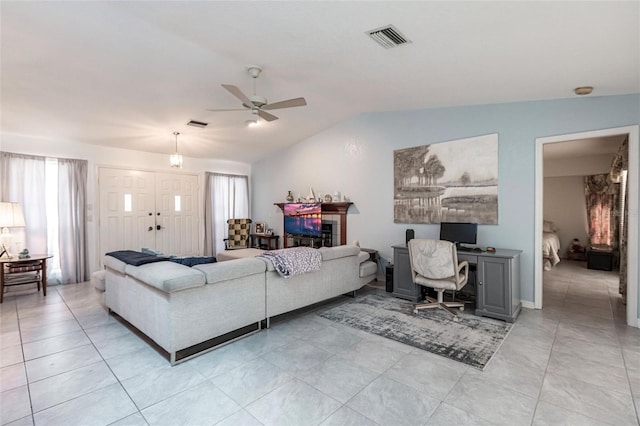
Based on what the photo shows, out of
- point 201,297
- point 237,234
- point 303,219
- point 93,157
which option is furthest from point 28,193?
point 303,219

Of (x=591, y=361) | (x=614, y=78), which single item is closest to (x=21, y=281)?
(x=591, y=361)

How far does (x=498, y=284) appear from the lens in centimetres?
360

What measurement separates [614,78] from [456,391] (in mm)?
3416

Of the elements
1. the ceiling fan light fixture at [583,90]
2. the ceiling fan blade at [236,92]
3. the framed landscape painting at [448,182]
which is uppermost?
the ceiling fan light fixture at [583,90]

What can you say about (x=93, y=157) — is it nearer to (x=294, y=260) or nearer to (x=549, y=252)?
(x=294, y=260)

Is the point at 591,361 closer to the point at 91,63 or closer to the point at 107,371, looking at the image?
the point at 107,371

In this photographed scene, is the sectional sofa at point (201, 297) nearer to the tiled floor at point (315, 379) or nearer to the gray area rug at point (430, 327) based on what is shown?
the tiled floor at point (315, 379)

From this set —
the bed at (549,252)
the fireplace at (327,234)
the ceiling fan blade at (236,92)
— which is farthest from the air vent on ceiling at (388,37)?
the bed at (549,252)

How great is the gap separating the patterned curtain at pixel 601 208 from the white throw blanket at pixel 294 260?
7154 millimetres

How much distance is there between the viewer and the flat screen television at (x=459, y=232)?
413cm

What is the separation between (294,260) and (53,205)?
15.7 ft

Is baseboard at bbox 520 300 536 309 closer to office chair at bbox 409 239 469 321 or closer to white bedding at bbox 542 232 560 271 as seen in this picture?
office chair at bbox 409 239 469 321

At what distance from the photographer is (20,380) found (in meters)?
2.32

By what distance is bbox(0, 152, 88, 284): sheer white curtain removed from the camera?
488 centimetres
